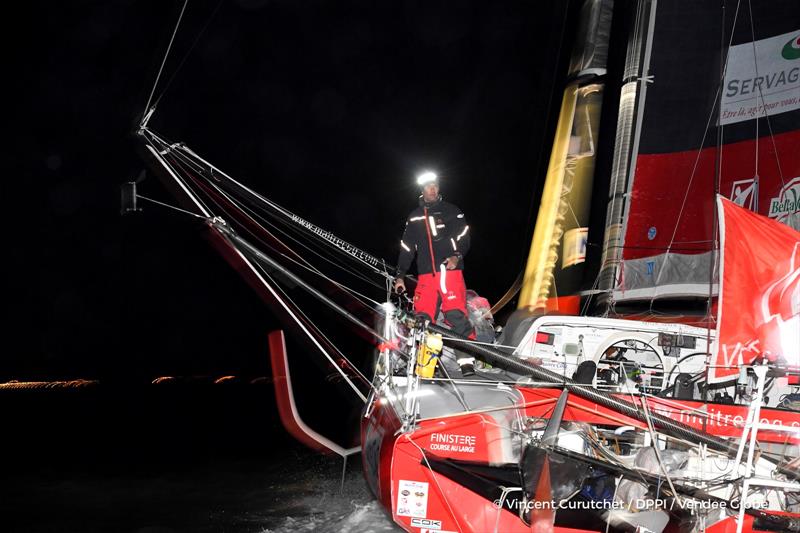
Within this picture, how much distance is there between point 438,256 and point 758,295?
2.52 m

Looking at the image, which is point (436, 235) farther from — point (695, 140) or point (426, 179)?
point (695, 140)

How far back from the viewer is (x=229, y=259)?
6.61m

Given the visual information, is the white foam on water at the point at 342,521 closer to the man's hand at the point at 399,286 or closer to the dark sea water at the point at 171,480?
the dark sea water at the point at 171,480

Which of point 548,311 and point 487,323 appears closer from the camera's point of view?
point 487,323

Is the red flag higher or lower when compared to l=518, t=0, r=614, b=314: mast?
lower

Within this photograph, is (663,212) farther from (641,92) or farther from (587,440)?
(587,440)

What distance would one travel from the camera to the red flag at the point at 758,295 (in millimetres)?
4652

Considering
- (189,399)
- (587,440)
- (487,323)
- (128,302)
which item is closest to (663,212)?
(487,323)

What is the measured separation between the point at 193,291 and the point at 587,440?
45.9 m

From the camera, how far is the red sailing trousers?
6.50 meters

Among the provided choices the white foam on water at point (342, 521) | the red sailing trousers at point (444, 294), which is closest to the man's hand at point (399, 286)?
the red sailing trousers at point (444, 294)

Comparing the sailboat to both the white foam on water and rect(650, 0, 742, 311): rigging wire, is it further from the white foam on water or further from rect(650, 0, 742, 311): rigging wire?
rect(650, 0, 742, 311): rigging wire

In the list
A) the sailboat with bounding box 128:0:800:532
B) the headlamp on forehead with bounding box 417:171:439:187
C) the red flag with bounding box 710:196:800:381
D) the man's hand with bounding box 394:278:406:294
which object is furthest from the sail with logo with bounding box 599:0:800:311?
the red flag with bounding box 710:196:800:381

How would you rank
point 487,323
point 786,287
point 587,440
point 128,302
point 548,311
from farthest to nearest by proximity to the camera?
point 128,302 < point 548,311 < point 487,323 < point 587,440 < point 786,287
